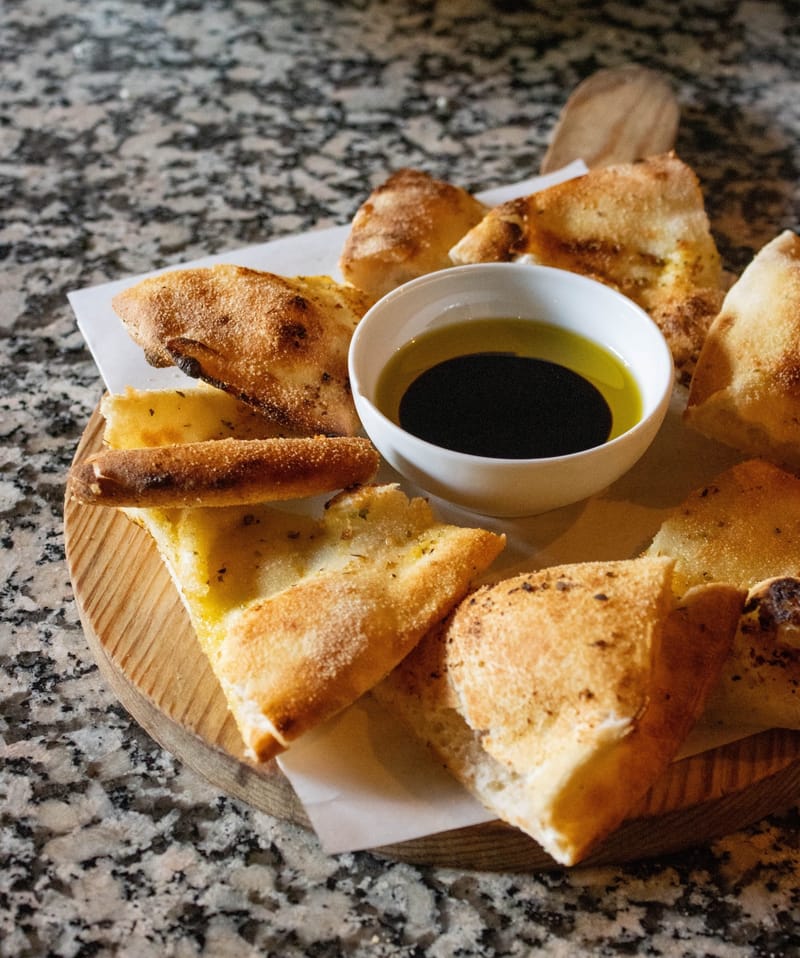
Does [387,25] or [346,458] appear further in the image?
[387,25]

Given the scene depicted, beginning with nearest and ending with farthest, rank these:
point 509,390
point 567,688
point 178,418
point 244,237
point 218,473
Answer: point 567,688 < point 218,473 < point 178,418 < point 509,390 < point 244,237

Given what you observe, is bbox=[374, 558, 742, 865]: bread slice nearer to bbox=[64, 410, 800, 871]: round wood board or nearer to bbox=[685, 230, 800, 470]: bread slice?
bbox=[64, 410, 800, 871]: round wood board

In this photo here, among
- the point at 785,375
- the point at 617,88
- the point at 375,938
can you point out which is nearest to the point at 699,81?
the point at 617,88

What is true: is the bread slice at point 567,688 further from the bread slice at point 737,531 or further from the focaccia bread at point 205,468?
the focaccia bread at point 205,468

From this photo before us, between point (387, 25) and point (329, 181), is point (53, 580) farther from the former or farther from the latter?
point (387, 25)

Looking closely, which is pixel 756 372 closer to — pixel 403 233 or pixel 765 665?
pixel 765 665

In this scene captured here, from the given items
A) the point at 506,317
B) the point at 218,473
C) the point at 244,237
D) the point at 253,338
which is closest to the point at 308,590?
the point at 218,473

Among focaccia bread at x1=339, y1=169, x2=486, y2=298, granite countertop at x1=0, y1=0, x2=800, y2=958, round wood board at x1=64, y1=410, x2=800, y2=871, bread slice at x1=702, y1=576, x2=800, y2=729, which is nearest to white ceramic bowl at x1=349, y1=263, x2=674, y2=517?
focaccia bread at x1=339, y1=169, x2=486, y2=298
